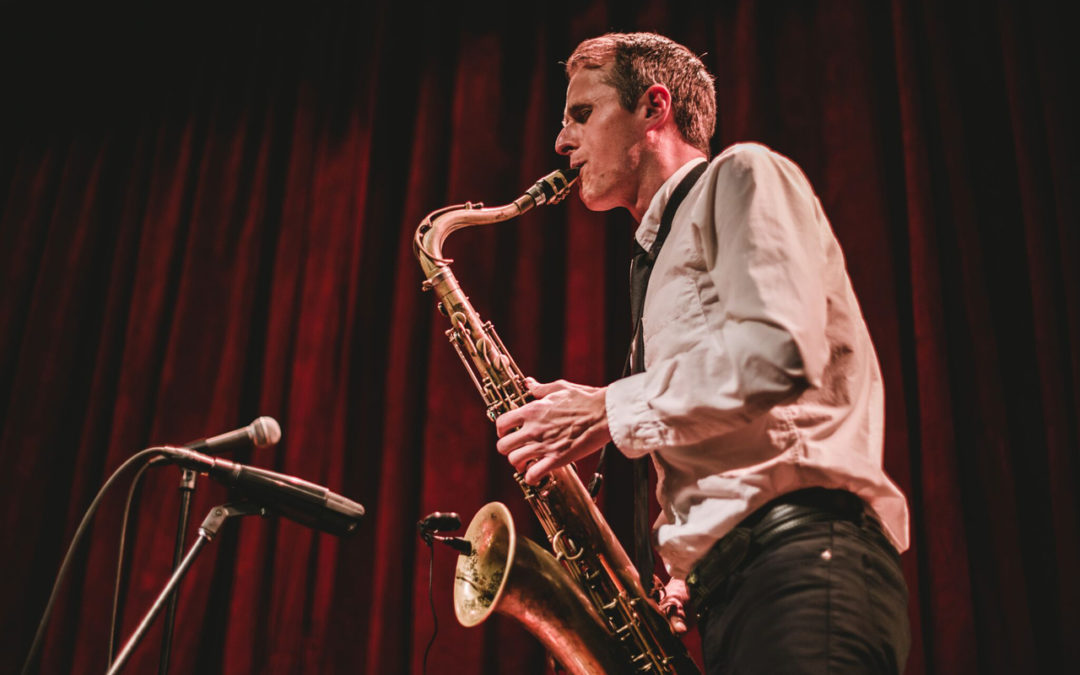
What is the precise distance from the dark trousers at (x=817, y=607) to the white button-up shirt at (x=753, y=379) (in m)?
0.08

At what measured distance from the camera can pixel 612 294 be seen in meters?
2.87

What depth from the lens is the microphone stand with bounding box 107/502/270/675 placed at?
130cm

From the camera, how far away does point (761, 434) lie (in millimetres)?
1279

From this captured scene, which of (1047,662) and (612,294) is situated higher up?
(612,294)

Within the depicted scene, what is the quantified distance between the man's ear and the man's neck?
0.07 meters

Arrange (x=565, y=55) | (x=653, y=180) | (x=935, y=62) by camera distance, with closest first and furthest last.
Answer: (x=653, y=180) < (x=935, y=62) < (x=565, y=55)

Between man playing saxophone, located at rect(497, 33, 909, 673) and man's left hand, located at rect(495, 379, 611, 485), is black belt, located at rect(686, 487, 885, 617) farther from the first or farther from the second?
man's left hand, located at rect(495, 379, 611, 485)

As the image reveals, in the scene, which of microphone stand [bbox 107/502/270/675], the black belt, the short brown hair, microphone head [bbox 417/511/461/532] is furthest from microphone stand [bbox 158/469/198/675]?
the short brown hair

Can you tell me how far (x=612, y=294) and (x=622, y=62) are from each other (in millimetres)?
1008

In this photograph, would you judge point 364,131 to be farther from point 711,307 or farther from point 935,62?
point 711,307

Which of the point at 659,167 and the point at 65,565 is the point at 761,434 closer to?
the point at 659,167

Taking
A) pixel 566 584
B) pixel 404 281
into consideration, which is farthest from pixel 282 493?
pixel 404 281

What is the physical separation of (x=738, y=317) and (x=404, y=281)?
208cm

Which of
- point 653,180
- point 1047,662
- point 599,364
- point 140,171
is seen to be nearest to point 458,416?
point 599,364
